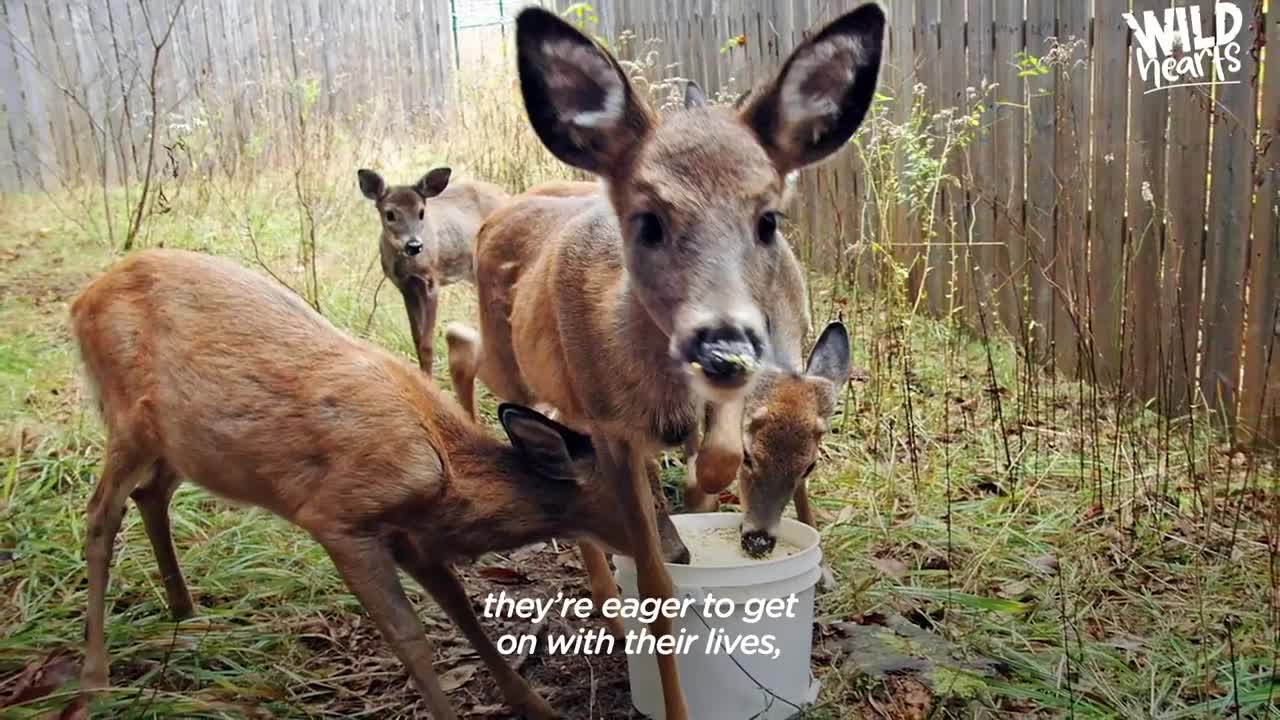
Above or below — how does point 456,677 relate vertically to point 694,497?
below

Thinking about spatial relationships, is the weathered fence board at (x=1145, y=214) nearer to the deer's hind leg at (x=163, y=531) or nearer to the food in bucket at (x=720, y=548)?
the food in bucket at (x=720, y=548)

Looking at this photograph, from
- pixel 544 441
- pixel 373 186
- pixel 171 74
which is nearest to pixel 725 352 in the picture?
pixel 544 441

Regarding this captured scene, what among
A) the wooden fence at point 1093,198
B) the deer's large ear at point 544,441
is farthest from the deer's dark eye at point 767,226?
the wooden fence at point 1093,198

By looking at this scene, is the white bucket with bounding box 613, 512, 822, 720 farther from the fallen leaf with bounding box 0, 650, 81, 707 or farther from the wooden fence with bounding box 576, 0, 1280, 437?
the wooden fence with bounding box 576, 0, 1280, 437

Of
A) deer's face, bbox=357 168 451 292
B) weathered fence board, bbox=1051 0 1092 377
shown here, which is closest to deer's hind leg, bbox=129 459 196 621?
deer's face, bbox=357 168 451 292

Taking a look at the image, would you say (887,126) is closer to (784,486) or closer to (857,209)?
(857,209)

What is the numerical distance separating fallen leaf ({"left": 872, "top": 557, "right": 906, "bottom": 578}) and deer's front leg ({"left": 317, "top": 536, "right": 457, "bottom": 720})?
179 centimetres

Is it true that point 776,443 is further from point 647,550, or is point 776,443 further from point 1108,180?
point 1108,180

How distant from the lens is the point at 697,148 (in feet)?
9.22

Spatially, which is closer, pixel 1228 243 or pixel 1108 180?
pixel 1228 243

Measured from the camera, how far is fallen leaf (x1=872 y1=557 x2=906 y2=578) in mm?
4055

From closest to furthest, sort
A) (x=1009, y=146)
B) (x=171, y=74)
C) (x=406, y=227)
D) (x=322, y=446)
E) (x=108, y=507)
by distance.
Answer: (x=322, y=446)
(x=108, y=507)
(x=1009, y=146)
(x=406, y=227)
(x=171, y=74)

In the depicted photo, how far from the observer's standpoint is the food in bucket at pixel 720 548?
3.40 meters

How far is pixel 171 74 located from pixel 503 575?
20.6ft
